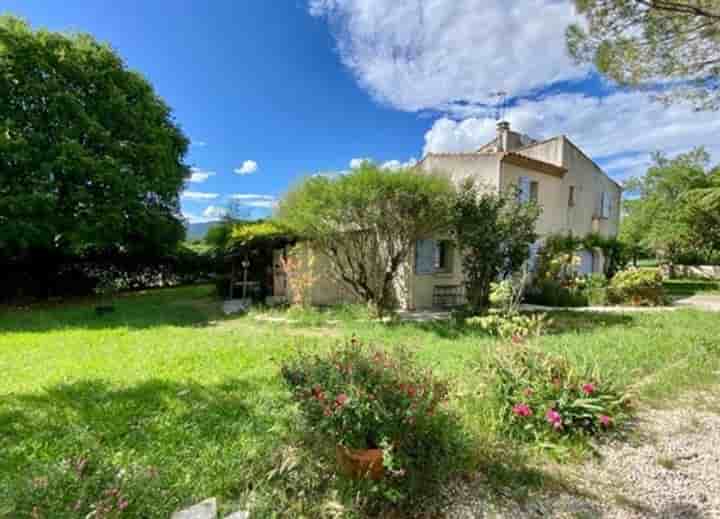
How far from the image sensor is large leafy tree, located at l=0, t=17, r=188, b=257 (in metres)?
10.6

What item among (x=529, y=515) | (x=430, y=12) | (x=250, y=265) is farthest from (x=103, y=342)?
(x=430, y=12)

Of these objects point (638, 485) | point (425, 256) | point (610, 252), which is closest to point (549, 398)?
point (638, 485)

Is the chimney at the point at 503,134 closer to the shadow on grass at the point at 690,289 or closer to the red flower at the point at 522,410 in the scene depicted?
the shadow on grass at the point at 690,289

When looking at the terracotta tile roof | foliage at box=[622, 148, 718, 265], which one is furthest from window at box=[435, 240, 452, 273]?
foliage at box=[622, 148, 718, 265]

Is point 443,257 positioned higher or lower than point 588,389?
higher

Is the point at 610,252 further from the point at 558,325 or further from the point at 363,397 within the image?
the point at 363,397

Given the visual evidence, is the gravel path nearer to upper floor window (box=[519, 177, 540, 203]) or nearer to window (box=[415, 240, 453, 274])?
window (box=[415, 240, 453, 274])

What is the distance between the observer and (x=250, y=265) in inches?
481

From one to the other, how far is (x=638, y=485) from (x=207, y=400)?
425 centimetres

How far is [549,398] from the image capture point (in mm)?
3455

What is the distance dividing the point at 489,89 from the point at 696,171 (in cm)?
2377

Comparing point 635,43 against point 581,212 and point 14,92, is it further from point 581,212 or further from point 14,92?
point 14,92

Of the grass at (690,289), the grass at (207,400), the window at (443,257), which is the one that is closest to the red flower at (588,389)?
the grass at (207,400)

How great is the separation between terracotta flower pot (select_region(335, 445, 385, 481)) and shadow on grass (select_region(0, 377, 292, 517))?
0.65 meters
